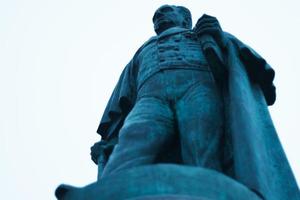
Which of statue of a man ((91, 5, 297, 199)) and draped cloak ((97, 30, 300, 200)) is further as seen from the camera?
statue of a man ((91, 5, 297, 199))

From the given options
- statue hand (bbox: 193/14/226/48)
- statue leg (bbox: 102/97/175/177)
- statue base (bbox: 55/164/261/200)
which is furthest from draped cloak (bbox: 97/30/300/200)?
statue leg (bbox: 102/97/175/177)

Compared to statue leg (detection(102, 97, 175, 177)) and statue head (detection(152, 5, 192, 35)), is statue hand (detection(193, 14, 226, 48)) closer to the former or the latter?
statue leg (detection(102, 97, 175, 177))

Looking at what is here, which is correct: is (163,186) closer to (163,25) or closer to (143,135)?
(143,135)

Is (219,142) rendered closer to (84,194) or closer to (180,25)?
(84,194)

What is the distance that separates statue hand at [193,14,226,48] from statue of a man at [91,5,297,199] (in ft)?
0.04

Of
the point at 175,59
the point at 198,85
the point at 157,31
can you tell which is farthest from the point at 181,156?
the point at 157,31

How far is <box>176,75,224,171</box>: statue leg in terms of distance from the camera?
7.25 metres

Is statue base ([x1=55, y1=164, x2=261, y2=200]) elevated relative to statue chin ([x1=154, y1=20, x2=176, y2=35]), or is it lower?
lower

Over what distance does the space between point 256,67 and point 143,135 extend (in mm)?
2163

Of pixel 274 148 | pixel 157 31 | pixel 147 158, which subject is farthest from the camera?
pixel 157 31

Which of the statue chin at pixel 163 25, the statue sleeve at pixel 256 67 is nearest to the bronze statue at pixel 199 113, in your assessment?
the statue sleeve at pixel 256 67

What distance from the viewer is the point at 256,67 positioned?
8812 mm

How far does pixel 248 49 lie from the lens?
28.7ft

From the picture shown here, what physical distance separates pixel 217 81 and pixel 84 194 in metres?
3.07
